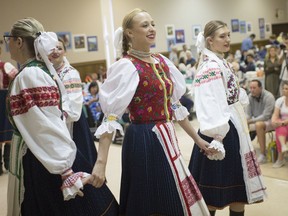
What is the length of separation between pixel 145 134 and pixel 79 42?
25.5ft

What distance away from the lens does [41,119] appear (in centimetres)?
151

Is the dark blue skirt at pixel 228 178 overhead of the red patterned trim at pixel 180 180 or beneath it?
beneath

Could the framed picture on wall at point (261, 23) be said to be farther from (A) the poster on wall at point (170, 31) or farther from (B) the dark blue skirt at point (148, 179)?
(B) the dark blue skirt at point (148, 179)

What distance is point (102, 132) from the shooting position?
1632 millimetres

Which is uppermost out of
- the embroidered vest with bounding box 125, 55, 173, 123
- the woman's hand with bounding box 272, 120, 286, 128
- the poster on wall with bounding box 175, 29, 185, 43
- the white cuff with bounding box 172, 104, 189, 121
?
the poster on wall with bounding box 175, 29, 185, 43

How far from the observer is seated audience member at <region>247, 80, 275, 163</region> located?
14.1 ft

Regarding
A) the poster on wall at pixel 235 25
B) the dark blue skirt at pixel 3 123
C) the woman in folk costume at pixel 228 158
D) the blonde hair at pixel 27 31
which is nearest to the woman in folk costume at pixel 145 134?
the blonde hair at pixel 27 31

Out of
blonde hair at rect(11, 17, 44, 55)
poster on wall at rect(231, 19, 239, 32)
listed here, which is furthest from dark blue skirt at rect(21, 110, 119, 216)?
poster on wall at rect(231, 19, 239, 32)

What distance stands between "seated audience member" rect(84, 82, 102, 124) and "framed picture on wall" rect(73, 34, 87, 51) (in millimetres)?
2705

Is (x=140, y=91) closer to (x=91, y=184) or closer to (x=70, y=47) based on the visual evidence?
(x=91, y=184)

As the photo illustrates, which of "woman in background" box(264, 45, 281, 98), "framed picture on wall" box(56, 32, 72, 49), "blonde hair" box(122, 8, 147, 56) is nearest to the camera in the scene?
"blonde hair" box(122, 8, 147, 56)

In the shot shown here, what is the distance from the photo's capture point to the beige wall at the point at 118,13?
8.23 meters

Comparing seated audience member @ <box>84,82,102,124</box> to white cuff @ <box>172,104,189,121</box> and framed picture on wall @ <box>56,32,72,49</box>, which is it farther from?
white cuff @ <box>172,104,189,121</box>

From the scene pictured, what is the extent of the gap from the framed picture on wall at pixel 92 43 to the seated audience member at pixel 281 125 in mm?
6140
